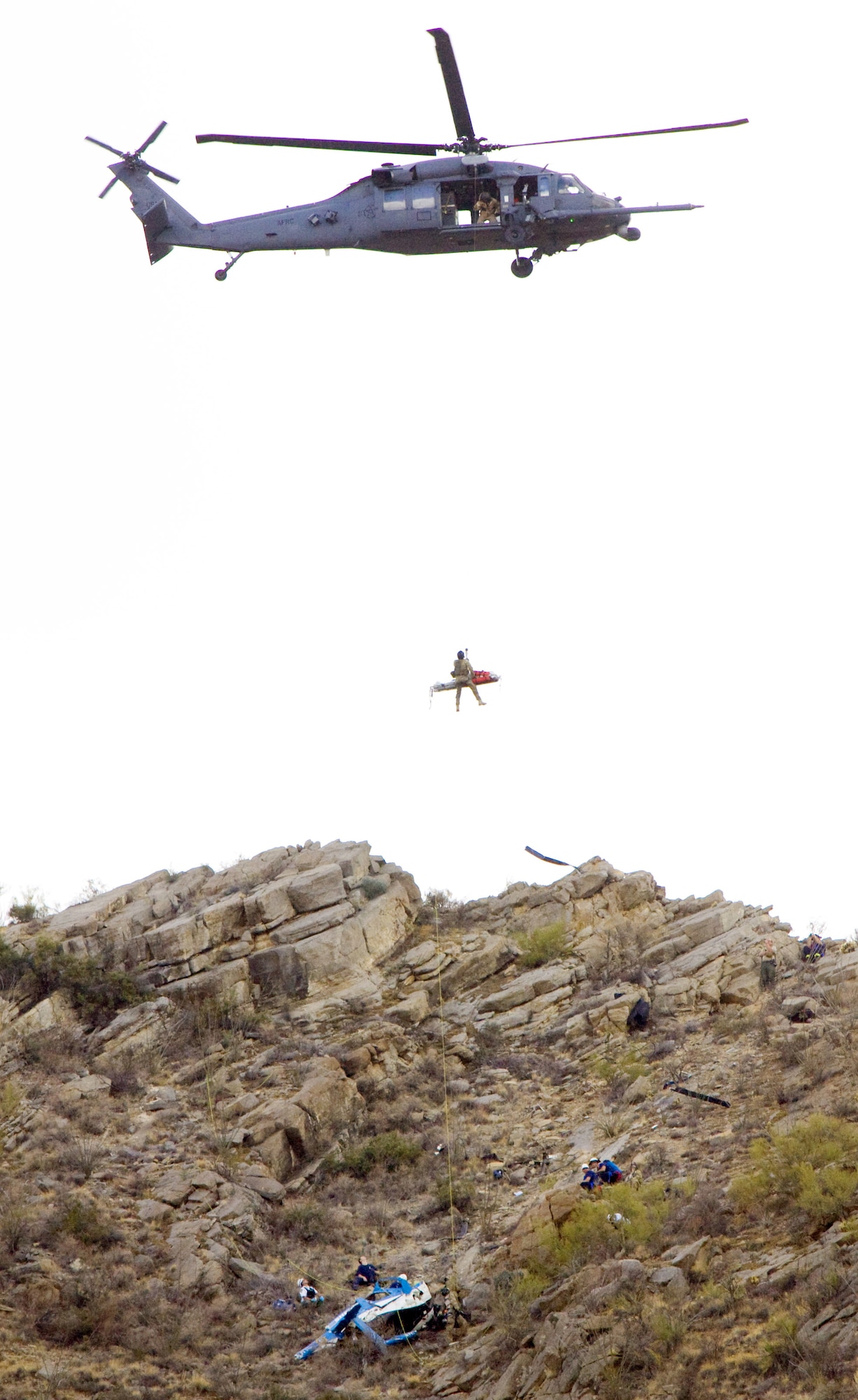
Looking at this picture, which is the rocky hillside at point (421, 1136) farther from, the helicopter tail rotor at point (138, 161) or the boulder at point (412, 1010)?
the helicopter tail rotor at point (138, 161)

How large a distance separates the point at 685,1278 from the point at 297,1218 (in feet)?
26.9

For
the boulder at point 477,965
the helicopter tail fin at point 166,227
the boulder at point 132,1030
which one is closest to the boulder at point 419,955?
the boulder at point 477,965

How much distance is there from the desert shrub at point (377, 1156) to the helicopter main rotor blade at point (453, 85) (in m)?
18.4

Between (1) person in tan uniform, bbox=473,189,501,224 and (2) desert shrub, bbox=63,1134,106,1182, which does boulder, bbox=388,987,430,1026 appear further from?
(1) person in tan uniform, bbox=473,189,501,224

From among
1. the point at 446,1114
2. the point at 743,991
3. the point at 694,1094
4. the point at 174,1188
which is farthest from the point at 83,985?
the point at 743,991

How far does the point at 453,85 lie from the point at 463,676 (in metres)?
10.6

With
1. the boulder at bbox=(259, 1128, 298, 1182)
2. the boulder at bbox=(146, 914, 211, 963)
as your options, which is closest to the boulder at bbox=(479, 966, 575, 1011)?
the boulder at bbox=(259, 1128, 298, 1182)

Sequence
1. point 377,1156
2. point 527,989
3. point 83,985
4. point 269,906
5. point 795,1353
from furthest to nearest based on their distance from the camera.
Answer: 1. point 269,906
2. point 83,985
3. point 527,989
4. point 377,1156
5. point 795,1353

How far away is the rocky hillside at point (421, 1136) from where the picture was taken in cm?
1592

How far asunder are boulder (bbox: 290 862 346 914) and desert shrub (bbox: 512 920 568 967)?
4345mm

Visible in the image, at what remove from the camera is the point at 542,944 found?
96.2 ft

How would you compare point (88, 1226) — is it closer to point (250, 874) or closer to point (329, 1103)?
point (329, 1103)

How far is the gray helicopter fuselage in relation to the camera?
23922 mm

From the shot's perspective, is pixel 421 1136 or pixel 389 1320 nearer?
pixel 389 1320
